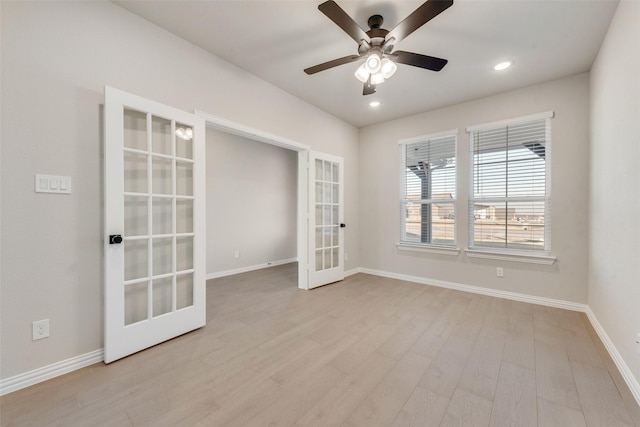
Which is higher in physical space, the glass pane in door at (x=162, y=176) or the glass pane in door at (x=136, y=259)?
the glass pane in door at (x=162, y=176)

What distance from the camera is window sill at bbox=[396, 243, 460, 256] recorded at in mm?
3863

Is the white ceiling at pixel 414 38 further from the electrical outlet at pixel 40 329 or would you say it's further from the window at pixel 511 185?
the electrical outlet at pixel 40 329

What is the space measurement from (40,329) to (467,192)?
4695 mm

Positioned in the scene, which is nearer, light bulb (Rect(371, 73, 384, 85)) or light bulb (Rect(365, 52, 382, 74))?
light bulb (Rect(365, 52, 382, 74))

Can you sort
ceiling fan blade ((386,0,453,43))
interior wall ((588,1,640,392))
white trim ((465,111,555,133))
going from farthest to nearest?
white trim ((465,111,555,133)), interior wall ((588,1,640,392)), ceiling fan blade ((386,0,453,43))

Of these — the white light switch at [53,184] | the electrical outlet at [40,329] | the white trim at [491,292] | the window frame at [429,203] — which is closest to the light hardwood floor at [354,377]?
the white trim at [491,292]

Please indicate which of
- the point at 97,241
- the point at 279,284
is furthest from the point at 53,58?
the point at 279,284

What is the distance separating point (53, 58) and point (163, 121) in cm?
74

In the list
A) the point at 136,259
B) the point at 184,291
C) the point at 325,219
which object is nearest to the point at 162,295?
the point at 184,291

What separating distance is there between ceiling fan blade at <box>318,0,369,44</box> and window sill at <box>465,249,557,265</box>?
321 cm

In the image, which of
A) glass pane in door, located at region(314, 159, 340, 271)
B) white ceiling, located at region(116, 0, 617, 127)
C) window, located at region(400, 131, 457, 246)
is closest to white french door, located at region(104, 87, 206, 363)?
white ceiling, located at region(116, 0, 617, 127)

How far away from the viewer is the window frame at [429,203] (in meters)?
3.85

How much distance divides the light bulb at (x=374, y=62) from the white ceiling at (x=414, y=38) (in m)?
0.32

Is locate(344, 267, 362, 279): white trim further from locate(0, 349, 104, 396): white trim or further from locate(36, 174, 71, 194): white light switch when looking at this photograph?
locate(36, 174, 71, 194): white light switch
